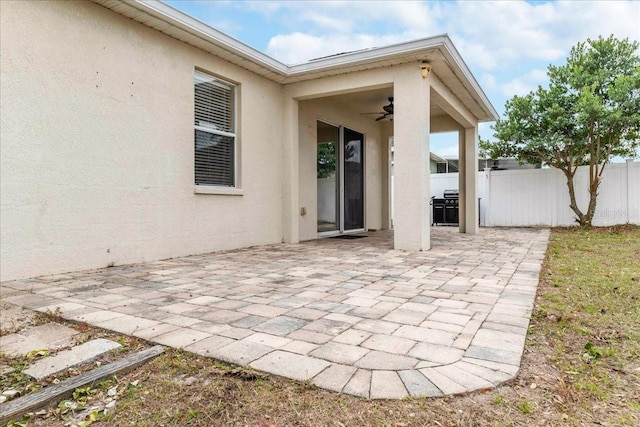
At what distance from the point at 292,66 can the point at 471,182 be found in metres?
5.08

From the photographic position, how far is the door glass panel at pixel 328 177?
26.7 ft

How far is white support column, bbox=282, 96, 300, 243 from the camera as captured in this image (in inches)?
269

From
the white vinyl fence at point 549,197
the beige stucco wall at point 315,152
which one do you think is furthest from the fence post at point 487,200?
the beige stucco wall at point 315,152

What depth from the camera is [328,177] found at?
27.3 ft

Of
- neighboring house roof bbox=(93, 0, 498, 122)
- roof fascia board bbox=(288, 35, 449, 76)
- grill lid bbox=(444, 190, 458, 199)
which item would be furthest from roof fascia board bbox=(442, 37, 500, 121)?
grill lid bbox=(444, 190, 458, 199)

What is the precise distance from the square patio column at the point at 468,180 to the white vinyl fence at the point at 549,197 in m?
2.17

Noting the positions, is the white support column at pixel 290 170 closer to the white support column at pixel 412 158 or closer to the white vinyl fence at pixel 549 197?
the white support column at pixel 412 158

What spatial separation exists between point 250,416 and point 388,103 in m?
7.77

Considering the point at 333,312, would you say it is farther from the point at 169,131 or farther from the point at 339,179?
the point at 339,179

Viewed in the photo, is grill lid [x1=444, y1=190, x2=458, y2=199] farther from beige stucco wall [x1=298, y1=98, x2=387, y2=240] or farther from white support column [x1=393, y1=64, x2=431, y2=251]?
white support column [x1=393, y1=64, x2=431, y2=251]

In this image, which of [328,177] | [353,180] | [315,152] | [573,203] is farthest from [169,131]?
[573,203]

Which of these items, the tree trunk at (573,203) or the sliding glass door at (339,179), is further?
the tree trunk at (573,203)

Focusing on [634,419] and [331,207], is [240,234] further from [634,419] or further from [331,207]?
[634,419]

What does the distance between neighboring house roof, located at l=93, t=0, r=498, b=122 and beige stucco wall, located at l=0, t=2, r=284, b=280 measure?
0.57ft
